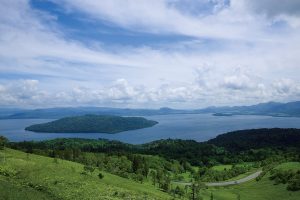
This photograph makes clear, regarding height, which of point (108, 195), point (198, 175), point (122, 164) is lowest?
point (198, 175)

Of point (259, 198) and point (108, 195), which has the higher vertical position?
point (108, 195)

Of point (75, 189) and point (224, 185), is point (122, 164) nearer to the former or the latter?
point (224, 185)

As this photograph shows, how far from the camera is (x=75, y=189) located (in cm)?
5938

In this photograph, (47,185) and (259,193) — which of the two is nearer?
(47,185)

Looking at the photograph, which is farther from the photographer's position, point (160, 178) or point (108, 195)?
point (160, 178)

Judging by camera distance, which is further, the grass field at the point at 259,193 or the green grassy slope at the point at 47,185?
the grass field at the point at 259,193

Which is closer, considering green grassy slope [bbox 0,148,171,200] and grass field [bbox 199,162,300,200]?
green grassy slope [bbox 0,148,171,200]

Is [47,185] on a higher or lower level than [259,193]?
higher

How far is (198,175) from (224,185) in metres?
36.5

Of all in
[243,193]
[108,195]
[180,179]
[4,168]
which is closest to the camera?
[108,195]

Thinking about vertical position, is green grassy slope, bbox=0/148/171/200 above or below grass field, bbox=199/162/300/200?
above

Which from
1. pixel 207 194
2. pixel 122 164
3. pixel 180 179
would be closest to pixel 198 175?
pixel 180 179

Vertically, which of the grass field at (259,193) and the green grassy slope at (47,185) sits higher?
the green grassy slope at (47,185)

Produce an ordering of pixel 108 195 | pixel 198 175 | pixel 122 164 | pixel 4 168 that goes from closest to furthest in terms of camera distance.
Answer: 1. pixel 108 195
2. pixel 4 168
3. pixel 122 164
4. pixel 198 175
